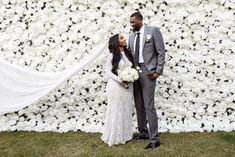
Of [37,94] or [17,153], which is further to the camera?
[37,94]

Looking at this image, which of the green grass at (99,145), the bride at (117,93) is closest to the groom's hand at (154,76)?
the bride at (117,93)

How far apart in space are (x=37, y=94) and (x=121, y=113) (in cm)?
157

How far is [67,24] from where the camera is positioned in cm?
888

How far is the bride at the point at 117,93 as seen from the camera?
8.05 meters

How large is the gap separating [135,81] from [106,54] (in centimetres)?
94

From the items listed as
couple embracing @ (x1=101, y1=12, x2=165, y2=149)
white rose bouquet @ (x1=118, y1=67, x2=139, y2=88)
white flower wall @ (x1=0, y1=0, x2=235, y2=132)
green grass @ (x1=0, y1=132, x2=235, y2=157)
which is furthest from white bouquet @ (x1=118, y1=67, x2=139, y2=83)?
green grass @ (x1=0, y1=132, x2=235, y2=157)

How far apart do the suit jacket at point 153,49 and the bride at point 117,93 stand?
34cm

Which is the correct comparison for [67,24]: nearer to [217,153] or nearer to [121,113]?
[121,113]

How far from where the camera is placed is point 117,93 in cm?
805

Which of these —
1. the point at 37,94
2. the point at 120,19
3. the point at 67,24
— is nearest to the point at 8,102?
the point at 37,94

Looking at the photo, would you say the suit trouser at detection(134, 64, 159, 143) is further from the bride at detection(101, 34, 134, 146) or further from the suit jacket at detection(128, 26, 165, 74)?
the bride at detection(101, 34, 134, 146)

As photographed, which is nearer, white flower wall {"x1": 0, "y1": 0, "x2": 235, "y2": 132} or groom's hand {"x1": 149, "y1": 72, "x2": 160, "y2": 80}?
groom's hand {"x1": 149, "y1": 72, "x2": 160, "y2": 80}

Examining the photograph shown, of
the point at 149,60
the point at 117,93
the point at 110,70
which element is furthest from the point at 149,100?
the point at 110,70

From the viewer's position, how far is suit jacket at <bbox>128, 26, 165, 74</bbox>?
7.84 metres
